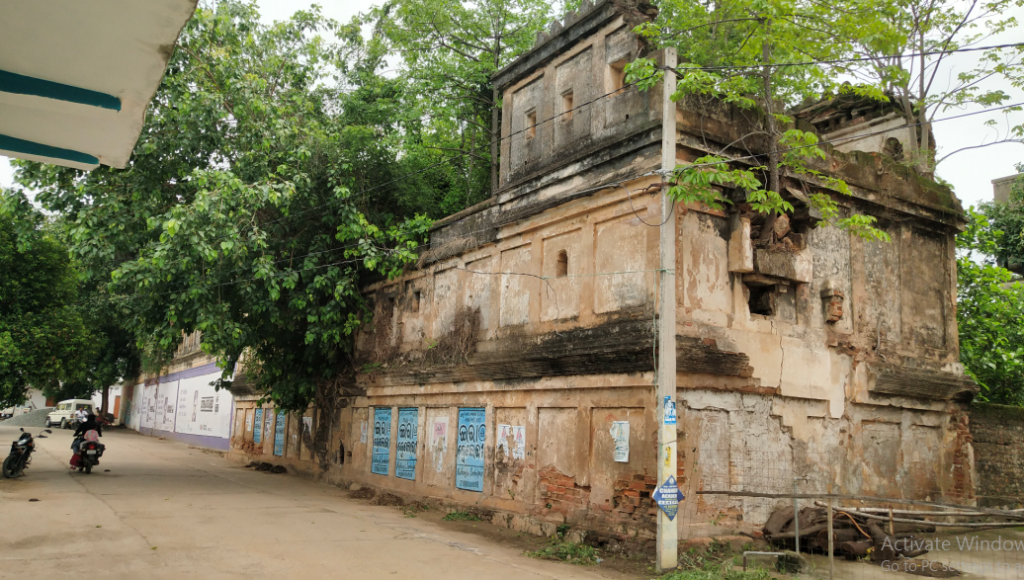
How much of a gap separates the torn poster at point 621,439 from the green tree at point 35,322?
13.4 m

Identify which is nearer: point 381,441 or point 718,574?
point 718,574

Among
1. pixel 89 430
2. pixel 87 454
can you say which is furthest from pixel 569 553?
pixel 89 430

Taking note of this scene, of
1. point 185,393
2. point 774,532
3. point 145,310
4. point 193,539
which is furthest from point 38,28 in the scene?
point 185,393

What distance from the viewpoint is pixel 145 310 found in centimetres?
1581

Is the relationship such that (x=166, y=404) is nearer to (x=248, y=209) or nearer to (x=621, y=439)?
(x=248, y=209)

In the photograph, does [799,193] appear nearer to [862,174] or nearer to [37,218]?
[862,174]

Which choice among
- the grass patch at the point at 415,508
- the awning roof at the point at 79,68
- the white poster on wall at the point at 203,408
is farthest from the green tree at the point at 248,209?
the white poster on wall at the point at 203,408

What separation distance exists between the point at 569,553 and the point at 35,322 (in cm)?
1439

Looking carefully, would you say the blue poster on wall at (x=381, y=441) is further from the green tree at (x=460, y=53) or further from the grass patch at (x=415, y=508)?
the green tree at (x=460, y=53)

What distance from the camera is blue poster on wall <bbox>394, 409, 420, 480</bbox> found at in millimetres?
15367

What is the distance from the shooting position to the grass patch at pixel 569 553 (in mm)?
9648

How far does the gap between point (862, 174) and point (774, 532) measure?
6.40 metres

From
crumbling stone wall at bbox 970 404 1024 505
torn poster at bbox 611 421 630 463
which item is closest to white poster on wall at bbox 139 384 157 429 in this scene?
torn poster at bbox 611 421 630 463

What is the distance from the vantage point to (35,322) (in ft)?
56.7
